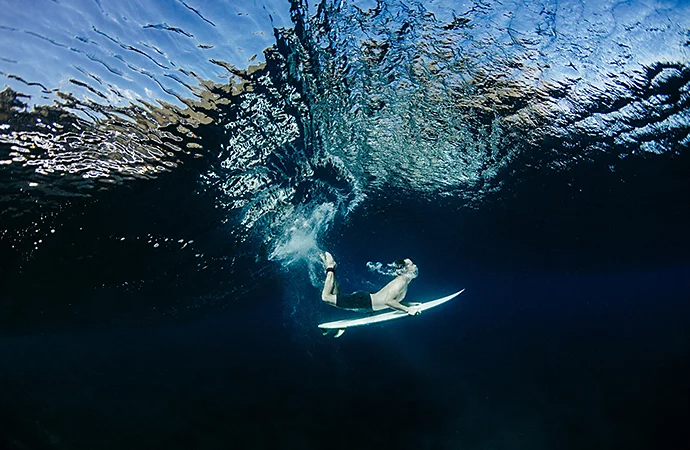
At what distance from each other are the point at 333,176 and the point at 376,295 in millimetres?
4176

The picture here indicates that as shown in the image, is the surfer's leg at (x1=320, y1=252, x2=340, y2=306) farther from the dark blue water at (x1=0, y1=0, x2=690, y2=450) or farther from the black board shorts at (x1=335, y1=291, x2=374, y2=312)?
the dark blue water at (x1=0, y1=0, x2=690, y2=450)

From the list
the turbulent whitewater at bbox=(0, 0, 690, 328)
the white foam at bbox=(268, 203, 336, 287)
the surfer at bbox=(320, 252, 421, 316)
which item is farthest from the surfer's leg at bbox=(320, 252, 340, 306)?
the white foam at bbox=(268, 203, 336, 287)

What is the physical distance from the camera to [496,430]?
20.5m

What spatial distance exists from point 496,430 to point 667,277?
34782 millimetres

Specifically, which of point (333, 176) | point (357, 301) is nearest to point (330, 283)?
point (357, 301)

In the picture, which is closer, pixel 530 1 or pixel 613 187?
pixel 530 1

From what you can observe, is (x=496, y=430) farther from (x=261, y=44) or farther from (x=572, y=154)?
(x=261, y=44)

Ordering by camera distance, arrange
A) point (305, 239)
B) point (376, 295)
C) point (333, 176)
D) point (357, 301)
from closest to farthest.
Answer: point (376, 295) → point (357, 301) → point (333, 176) → point (305, 239)

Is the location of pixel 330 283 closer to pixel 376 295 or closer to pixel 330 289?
pixel 330 289

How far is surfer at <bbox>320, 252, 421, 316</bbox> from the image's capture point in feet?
25.7

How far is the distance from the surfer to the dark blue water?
3358mm

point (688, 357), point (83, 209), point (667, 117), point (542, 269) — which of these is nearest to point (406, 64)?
point (667, 117)

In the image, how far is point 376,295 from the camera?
27.8 feet

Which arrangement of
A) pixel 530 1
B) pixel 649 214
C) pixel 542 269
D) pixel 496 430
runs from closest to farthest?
pixel 530 1
pixel 649 214
pixel 496 430
pixel 542 269
